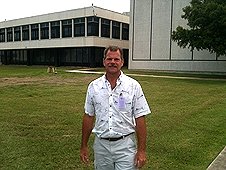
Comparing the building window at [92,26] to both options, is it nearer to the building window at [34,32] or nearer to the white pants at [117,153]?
the building window at [34,32]

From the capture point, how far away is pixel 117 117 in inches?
122

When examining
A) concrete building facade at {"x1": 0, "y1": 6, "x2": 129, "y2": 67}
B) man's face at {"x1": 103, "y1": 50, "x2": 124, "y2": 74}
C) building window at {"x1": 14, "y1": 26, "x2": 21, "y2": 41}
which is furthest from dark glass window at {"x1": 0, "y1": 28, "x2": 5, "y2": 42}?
man's face at {"x1": 103, "y1": 50, "x2": 124, "y2": 74}

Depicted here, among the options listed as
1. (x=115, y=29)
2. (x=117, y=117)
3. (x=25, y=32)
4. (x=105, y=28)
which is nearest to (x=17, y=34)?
(x=25, y=32)

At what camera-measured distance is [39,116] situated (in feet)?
30.3

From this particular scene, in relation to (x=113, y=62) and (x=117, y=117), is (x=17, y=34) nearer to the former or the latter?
(x=113, y=62)

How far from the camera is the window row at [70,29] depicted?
49.2 m

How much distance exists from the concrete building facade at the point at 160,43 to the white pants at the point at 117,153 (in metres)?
37.0

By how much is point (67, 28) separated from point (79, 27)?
10.4 ft

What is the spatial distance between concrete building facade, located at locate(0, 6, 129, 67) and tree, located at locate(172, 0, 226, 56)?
23.4 metres

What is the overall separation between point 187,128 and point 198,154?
2186mm

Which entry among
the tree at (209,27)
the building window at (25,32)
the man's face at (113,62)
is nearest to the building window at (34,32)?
the building window at (25,32)

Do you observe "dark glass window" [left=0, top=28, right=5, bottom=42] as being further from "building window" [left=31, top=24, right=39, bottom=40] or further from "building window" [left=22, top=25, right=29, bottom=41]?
"building window" [left=31, top=24, right=39, bottom=40]

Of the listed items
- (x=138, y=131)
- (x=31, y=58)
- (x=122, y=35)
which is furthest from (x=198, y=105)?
(x=31, y=58)

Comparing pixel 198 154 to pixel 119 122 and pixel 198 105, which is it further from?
pixel 198 105
